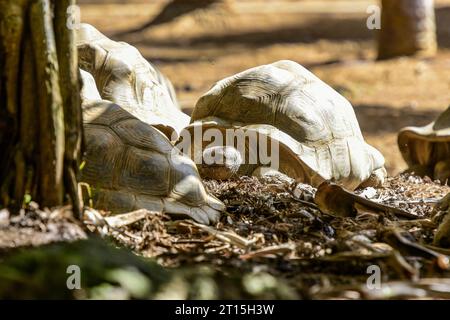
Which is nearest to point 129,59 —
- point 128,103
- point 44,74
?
point 128,103

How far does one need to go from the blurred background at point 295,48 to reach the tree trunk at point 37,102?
20.9ft

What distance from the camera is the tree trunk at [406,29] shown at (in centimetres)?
1338

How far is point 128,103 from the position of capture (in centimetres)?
650

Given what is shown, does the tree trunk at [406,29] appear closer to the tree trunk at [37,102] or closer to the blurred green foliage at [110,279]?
the tree trunk at [37,102]

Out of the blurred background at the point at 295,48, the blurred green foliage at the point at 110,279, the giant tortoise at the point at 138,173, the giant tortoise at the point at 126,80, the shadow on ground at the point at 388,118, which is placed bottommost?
the blurred green foliage at the point at 110,279

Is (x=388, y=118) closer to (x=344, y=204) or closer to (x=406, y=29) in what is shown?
(x=406, y=29)

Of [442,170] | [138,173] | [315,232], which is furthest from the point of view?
[442,170]

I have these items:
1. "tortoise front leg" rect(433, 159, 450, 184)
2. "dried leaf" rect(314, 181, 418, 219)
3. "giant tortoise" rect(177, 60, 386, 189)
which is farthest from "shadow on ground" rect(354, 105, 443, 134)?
"dried leaf" rect(314, 181, 418, 219)

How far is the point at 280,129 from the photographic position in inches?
235

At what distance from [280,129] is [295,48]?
31.6ft

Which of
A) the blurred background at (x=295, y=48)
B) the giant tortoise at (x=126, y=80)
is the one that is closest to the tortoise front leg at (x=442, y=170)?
the blurred background at (x=295, y=48)

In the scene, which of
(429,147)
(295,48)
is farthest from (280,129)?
(295,48)

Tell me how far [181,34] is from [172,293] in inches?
549

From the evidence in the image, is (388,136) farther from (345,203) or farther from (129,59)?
(345,203)
